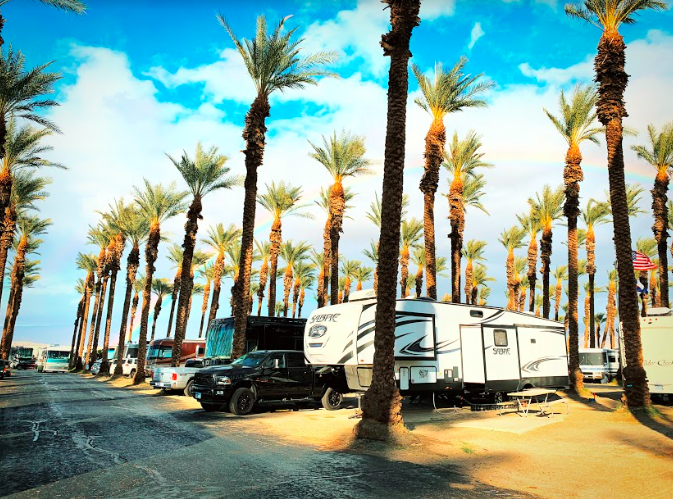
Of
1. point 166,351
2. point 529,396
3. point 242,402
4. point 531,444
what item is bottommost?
point 531,444

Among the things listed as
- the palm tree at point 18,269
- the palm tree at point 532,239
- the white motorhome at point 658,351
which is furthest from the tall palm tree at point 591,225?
the palm tree at point 18,269

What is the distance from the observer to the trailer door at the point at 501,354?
17328mm

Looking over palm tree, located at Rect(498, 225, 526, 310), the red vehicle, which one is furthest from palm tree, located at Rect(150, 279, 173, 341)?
palm tree, located at Rect(498, 225, 526, 310)

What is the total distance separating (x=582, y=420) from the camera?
15.2 m

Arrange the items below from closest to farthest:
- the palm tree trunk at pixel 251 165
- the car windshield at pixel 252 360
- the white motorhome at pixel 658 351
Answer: the car windshield at pixel 252 360, the white motorhome at pixel 658 351, the palm tree trunk at pixel 251 165

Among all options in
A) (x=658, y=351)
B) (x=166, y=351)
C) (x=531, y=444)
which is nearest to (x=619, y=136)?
(x=658, y=351)

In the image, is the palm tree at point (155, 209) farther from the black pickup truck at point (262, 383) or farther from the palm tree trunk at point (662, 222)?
the palm tree trunk at point (662, 222)

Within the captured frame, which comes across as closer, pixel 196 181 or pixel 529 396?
pixel 529 396

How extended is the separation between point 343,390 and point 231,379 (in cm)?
473

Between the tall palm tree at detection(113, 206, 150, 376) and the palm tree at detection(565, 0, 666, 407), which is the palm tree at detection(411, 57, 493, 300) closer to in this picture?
the palm tree at detection(565, 0, 666, 407)

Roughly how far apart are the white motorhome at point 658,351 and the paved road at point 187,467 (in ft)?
46.2

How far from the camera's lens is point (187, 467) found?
7.75 meters

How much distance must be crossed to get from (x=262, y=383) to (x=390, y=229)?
735cm

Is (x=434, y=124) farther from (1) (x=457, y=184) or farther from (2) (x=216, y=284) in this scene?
(2) (x=216, y=284)
